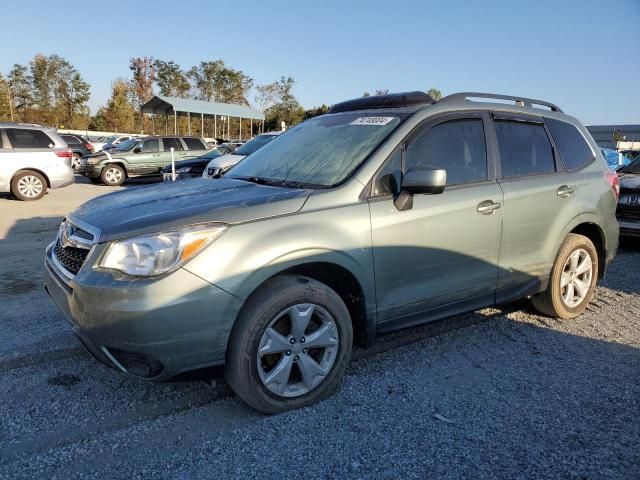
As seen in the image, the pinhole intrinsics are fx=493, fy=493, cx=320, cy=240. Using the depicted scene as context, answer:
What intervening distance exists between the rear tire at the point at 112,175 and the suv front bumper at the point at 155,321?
51.7ft

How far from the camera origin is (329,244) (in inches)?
110

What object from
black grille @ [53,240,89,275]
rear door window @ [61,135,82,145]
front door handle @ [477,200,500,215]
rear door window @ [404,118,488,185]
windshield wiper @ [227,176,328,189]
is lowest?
black grille @ [53,240,89,275]

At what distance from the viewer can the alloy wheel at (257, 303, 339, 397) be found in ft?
8.86

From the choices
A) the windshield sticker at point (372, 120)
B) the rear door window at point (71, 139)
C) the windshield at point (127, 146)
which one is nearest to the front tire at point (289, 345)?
the windshield sticker at point (372, 120)

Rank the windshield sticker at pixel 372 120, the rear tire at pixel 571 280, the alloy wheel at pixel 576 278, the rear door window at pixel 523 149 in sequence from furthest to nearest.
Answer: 1. the alloy wheel at pixel 576 278
2. the rear tire at pixel 571 280
3. the rear door window at pixel 523 149
4. the windshield sticker at pixel 372 120

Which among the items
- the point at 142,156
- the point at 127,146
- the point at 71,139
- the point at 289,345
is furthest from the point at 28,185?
the point at 71,139

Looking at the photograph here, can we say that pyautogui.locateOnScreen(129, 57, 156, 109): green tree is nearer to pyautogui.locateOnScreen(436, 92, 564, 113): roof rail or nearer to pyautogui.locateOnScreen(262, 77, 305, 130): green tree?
pyautogui.locateOnScreen(262, 77, 305, 130): green tree

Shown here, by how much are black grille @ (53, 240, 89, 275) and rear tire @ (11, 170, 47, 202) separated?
1067 cm

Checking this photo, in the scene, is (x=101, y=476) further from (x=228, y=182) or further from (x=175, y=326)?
(x=228, y=182)

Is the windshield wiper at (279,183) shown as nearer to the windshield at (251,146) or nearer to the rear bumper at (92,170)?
the windshield at (251,146)

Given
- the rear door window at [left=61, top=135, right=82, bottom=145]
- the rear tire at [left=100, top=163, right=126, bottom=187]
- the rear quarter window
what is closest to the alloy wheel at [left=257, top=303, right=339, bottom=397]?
the rear quarter window

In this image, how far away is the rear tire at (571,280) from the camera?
13.6 feet

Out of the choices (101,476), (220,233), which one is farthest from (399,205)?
(101,476)

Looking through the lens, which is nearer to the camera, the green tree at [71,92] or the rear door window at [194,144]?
the rear door window at [194,144]
